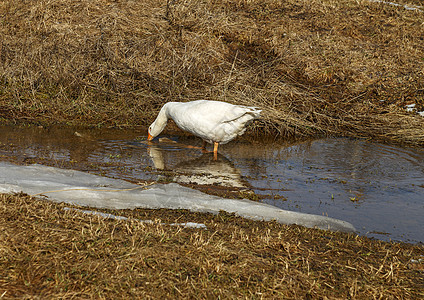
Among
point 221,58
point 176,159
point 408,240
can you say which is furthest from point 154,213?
point 221,58

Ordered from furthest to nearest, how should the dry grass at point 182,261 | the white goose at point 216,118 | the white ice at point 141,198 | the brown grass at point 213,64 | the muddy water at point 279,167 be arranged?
the brown grass at point 213,64 < the white goose at point 216,118 < the muddy water at point 279,167 < the white ice at point 141,198 < the dry grass at point 182,261

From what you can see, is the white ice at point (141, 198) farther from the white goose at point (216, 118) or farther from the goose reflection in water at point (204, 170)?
the white goose at point (216, 118)

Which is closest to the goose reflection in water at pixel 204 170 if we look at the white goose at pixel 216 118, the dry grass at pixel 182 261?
the white goose at pixel 216 118

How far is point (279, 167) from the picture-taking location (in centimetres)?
774

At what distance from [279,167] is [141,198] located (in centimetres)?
335

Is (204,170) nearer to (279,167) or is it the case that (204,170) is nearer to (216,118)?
(216,118)

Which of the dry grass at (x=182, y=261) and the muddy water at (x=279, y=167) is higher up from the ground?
the dry grass at (x=182, y=261)

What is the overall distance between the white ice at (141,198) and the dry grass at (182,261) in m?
0.48

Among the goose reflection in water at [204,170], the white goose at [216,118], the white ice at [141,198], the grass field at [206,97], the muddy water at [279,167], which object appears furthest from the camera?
the white goose at [216,118]

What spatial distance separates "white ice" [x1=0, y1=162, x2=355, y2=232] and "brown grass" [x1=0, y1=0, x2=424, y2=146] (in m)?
5.05

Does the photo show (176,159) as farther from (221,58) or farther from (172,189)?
(221,58)

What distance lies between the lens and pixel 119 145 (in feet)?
28.4

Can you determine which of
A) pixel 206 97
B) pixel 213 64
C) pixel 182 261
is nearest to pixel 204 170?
pixel 206 97

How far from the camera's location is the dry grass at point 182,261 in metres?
3.04
